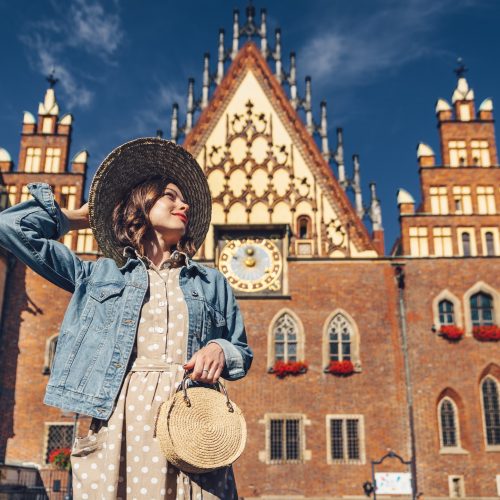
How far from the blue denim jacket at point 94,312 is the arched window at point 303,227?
52.5ft

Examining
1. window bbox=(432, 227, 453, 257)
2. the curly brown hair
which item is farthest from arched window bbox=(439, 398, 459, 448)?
the curly brown hair

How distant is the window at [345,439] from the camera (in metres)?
16.6

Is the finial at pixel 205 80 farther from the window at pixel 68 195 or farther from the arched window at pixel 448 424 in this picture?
the arched window at pixel 448 424

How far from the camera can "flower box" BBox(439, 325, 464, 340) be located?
674 inches

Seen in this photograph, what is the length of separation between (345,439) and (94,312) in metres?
15.0

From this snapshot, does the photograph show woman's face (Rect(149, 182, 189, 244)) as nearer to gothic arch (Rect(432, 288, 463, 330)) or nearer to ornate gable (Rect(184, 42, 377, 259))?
gothic arch (Rect(432, 288, 463, 330))

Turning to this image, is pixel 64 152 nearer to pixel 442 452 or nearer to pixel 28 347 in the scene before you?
pixel 28 347

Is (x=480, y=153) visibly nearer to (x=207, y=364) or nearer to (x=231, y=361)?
(x=231, y=361)

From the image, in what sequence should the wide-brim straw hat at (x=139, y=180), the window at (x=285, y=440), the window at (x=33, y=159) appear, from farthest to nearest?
the window at (x=33, y=159), the window at (x=285, y=440), the wide-brim straw hat at (x=139, y=180)

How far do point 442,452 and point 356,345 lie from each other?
345cm

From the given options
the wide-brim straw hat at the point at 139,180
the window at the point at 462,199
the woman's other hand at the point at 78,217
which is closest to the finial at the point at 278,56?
the window at the point at 462,199

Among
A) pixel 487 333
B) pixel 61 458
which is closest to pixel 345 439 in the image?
pixel 487 333

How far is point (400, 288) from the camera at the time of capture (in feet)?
58.7

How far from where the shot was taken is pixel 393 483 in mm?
16031
